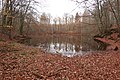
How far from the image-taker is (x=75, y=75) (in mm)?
8906

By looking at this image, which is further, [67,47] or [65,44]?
[65,44]

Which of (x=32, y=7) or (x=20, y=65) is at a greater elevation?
(x=32, y=7)

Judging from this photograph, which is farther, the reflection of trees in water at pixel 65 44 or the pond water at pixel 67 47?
the reflection of trees in water at pixel 65 44

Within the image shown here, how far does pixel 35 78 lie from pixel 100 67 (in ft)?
13.4

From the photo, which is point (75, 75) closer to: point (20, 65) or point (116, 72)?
point (116, 72)

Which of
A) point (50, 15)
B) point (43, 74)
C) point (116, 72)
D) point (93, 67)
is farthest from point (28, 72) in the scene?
point (50, 15)

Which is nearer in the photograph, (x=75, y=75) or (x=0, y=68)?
(x=75, y=75)

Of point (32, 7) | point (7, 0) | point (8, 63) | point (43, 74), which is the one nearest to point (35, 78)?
point (43, 74)

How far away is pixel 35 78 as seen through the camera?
8328mm

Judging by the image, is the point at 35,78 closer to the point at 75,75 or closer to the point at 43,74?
the point at 43,74

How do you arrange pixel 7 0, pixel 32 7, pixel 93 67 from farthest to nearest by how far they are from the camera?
1. pixel 32 7
2. pixel 7 0
3. pixel 93 67

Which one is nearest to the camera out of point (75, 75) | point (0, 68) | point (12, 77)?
point (12, 77)

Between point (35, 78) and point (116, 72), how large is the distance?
4.14m

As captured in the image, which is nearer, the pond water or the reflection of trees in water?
the pond water
